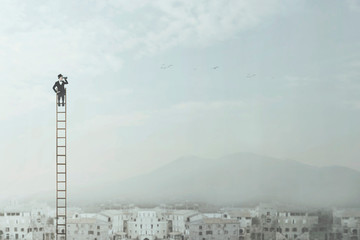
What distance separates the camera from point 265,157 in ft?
18.5

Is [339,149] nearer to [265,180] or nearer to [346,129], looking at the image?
[346,129]

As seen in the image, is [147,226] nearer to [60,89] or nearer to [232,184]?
[232,184]

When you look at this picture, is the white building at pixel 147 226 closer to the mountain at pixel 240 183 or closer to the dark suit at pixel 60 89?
the mountain at pixel 240 183

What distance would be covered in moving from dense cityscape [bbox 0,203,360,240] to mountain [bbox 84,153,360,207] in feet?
0.46

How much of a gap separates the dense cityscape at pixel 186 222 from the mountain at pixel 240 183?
0.14m

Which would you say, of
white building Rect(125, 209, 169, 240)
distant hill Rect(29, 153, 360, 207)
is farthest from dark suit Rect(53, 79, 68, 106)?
white building Rect(125, 209, 169, 240)

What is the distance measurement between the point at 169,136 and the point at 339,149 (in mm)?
2345

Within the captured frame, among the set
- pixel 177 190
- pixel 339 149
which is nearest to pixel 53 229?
pixel 177 190

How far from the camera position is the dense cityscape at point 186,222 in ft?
18.7

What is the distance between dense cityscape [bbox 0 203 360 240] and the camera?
5.69 metres

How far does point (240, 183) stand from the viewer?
5.67m

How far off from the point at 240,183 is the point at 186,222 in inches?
36.2

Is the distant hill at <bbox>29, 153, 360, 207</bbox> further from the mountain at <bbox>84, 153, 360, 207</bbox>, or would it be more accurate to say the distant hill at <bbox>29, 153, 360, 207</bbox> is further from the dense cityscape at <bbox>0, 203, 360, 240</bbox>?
the dense cityscape at <bbox>0, 203, 360, 240</bbox>

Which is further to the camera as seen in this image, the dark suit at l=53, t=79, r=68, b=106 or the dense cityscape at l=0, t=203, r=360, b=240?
the dense cityscape at l=0, t=203, r=360, b=240
